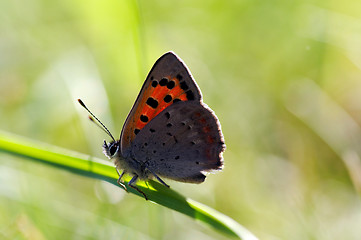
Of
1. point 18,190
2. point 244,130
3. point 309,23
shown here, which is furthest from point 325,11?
point 18,190

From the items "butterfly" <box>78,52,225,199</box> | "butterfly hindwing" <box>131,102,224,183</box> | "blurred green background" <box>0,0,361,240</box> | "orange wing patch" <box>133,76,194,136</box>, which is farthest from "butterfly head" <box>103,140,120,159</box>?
"blurred green background" <box>0,0,361,240</box>

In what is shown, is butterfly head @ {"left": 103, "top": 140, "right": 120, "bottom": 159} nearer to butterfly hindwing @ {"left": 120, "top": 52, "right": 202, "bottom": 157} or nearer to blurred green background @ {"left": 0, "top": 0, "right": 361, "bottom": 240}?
butterfly hindwing @ {"left": 120, "top": 52, "right": 202, "bottom": 157}

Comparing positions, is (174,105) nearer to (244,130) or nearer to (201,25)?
(244,130)

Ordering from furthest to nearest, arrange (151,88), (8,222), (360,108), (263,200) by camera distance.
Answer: (360,108)
(263,200)
(8,222)
(151,88)

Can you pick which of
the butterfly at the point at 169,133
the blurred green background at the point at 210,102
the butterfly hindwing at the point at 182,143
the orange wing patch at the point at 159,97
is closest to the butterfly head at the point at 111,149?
the butterfly at the point at 169,133

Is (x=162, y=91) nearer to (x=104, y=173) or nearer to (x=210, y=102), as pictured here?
(x=104, y=173)

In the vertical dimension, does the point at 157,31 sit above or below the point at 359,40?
below
